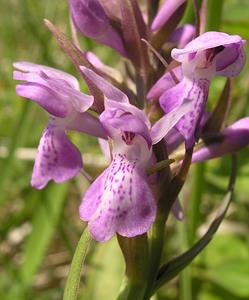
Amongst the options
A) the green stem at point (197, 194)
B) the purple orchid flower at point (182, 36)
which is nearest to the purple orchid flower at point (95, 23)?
the purple orchid flower at point (182, 36)

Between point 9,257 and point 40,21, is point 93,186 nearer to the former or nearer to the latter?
point 9,257

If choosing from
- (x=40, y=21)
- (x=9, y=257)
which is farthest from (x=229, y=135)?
(x=40, y=21)

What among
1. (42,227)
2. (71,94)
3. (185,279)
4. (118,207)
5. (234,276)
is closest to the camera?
(118,207)

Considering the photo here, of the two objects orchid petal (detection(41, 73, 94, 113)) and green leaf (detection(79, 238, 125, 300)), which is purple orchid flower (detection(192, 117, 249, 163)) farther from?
green leaf (detection(79, 238, 125, 300))

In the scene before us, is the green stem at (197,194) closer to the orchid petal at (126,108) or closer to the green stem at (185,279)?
the green stem at (185,279)

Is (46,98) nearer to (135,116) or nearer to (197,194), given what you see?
(135,116)

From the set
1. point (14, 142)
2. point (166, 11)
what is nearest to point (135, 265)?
point (166, 11)
